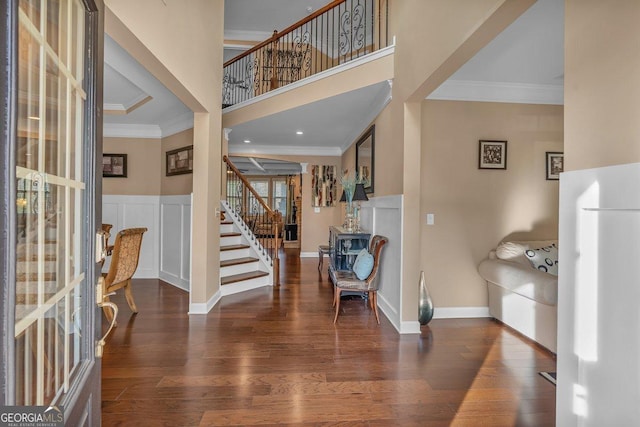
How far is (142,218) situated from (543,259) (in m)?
5.64

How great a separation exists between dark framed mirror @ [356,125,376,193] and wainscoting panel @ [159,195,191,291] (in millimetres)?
2614

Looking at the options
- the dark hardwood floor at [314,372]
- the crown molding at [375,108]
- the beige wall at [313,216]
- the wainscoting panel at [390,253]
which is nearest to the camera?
the dark hardwood floor at [314,372]

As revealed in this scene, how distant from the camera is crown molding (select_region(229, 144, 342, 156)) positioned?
694 centimetres

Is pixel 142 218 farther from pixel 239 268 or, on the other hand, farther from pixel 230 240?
pixel 239 268

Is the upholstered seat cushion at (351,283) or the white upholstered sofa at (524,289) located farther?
the upholstered seat cushion at (351,283)

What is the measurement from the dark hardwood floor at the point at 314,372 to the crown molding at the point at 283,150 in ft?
13.9

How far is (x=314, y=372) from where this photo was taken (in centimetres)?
231

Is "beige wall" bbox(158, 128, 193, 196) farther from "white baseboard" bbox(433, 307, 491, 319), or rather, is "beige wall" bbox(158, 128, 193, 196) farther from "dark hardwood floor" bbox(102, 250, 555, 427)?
"white baseboard" bbox(433, 307, 491, 319)

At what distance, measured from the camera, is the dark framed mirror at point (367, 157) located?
4.24 metres

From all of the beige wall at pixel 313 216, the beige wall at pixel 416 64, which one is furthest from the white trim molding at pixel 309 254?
the beige wall at pixel 416 64

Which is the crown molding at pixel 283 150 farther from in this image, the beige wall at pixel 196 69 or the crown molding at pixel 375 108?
the beige wall at pixel 196 69

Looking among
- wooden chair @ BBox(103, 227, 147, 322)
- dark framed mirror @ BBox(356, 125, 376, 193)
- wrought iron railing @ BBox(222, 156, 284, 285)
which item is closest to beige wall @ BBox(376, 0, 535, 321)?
dark framed mirror @ BBox(356, 125, 376, 193)

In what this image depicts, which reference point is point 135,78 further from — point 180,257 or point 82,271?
point 82,271

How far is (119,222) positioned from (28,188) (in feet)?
16.9
